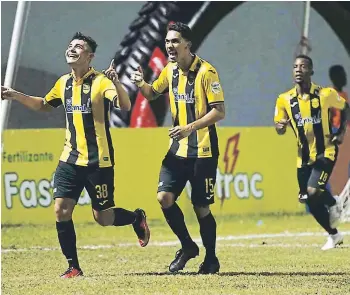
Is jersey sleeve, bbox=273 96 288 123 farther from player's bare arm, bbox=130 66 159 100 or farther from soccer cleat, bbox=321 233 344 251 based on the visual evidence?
player's bare arm, bbox=130 66 159 100

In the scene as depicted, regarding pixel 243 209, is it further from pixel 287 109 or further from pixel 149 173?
pixel 287 109

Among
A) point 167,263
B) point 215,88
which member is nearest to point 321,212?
point 167,263

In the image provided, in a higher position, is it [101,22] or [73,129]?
[101,22]

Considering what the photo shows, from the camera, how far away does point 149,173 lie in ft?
48.0

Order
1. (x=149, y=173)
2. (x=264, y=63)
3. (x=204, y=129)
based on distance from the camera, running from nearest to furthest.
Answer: (x=204, y=129) → (x=149, y=173) → (x=264, y=63)

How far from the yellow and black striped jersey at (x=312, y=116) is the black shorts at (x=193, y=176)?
8.22 ft

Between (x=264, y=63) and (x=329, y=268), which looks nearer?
(x=329, y=268)

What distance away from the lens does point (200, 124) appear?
847 cm

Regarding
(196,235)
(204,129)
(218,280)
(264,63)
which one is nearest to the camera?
(218,280)

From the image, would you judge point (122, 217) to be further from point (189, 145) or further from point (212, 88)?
point (212, 88)

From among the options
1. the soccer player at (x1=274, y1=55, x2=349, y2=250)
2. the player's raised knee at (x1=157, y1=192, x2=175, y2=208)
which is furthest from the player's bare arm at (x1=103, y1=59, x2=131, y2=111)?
the soccer player at (x1=274, y1=55, x2=349, y2=250)

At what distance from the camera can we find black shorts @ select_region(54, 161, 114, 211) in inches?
341

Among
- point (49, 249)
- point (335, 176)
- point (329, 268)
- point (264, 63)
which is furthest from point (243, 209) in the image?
point (329, 268)

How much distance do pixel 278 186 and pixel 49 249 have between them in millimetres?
4583
